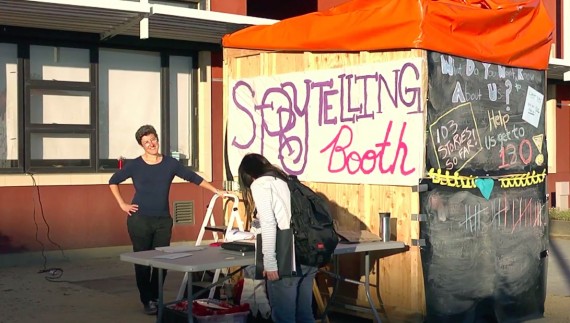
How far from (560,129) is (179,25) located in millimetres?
10430

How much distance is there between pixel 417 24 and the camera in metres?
7.40

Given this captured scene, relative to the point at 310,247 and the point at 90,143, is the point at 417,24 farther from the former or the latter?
the point at 90,143

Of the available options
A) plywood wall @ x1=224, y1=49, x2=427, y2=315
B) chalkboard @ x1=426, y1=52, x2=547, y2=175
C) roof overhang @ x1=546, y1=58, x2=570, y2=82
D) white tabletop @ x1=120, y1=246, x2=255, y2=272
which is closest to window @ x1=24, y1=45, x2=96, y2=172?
plywood wall @ x1=224, y1=49, x2=427, y2=315

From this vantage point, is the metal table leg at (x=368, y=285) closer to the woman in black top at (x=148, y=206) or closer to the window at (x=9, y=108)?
the woman in black top at (x=148, y=206)

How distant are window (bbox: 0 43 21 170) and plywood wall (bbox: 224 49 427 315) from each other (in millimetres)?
5043

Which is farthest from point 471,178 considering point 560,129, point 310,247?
point 560,129

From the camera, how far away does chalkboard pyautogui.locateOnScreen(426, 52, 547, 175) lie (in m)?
7.57

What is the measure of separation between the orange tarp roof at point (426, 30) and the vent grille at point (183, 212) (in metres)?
4.91

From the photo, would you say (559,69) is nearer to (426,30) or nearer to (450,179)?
(450,179)

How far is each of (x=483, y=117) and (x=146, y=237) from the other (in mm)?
3342

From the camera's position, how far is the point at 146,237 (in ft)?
27.7

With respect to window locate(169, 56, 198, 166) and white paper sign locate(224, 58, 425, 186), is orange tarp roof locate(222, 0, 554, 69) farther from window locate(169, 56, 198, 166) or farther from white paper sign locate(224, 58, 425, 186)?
window locate(169, 56, 198, 166)

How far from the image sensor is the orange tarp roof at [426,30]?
295 inches

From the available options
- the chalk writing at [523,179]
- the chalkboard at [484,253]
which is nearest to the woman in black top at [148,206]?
the chalkboard at [484,253]
